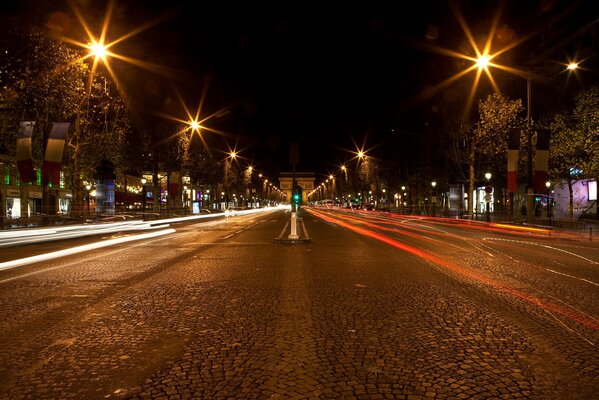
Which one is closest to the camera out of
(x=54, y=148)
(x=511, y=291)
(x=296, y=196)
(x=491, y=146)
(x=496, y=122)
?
(x=511, y=291)

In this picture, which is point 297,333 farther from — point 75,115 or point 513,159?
point 75,115

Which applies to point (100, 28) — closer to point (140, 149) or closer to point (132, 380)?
point (140, 149)

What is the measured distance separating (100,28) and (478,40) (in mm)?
25645

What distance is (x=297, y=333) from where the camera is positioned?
19.2ft

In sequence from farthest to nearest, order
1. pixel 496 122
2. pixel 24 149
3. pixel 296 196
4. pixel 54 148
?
pixel 496 122 → pixel 54 148 → pixel 24 149 → pixel 296 196

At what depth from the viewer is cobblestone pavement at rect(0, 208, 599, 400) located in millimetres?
4172

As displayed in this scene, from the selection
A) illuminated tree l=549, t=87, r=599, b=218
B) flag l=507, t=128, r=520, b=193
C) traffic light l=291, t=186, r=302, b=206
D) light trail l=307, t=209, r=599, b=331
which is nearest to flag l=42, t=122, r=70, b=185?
traffic light l=291, t=186, r=302, b=206

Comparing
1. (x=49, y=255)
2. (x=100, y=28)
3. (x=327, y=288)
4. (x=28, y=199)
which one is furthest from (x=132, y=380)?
(x=28, y=199)

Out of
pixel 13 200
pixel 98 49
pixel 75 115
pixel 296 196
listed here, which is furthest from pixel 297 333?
pixel 13 200

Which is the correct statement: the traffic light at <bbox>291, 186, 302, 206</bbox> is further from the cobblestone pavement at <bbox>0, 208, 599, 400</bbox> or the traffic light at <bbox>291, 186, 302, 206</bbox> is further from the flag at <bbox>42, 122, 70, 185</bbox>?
the flag at <bbox>42, 122, 70, 185</bbox>

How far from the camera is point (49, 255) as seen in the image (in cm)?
1436

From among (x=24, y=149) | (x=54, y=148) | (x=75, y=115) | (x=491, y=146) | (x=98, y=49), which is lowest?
(x=24, y=149)

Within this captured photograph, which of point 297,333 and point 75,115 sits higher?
point 75,115

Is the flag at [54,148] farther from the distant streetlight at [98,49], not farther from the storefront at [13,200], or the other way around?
the storefront at [13,200]
